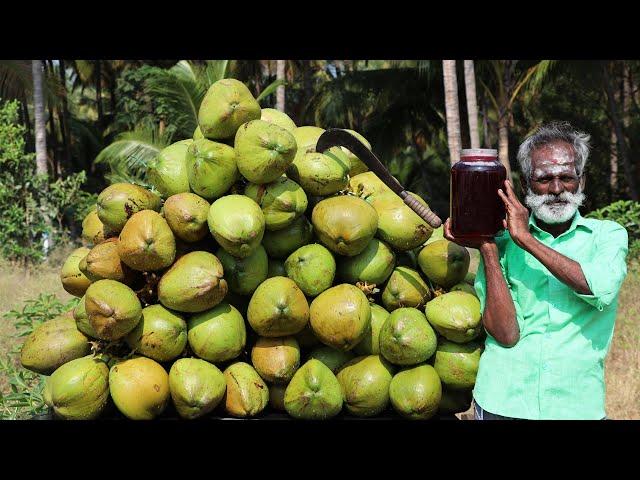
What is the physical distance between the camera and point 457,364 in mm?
2498

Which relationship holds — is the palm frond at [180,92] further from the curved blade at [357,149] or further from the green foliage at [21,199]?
the curved blade at [357,149]

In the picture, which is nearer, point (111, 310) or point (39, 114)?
point (111, 310)

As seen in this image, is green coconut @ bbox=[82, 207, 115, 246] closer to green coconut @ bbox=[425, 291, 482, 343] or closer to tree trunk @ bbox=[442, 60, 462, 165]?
green coconut @ bbox=[425, 291, 482, 343]

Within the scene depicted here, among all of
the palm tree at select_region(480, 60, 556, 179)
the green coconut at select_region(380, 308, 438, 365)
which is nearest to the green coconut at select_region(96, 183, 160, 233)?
the green coconut at select_region(380, 308, 438, 365)

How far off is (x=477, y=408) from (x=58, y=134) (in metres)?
23.8

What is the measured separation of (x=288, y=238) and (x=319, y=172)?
0.29m

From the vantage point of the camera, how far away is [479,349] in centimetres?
254

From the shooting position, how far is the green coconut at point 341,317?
2396 millimetres

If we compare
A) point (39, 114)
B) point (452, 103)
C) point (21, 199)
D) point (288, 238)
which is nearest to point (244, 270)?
point (288, 238)

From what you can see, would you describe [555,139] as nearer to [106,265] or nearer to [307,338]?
[307,338]

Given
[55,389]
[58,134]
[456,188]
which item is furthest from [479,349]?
[58,134]

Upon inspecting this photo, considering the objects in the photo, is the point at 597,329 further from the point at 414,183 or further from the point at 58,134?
the point at 58,134

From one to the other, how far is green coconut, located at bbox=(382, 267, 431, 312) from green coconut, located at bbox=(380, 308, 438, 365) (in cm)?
13

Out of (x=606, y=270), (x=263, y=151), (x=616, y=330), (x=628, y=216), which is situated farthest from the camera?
(x=628, y=216)
